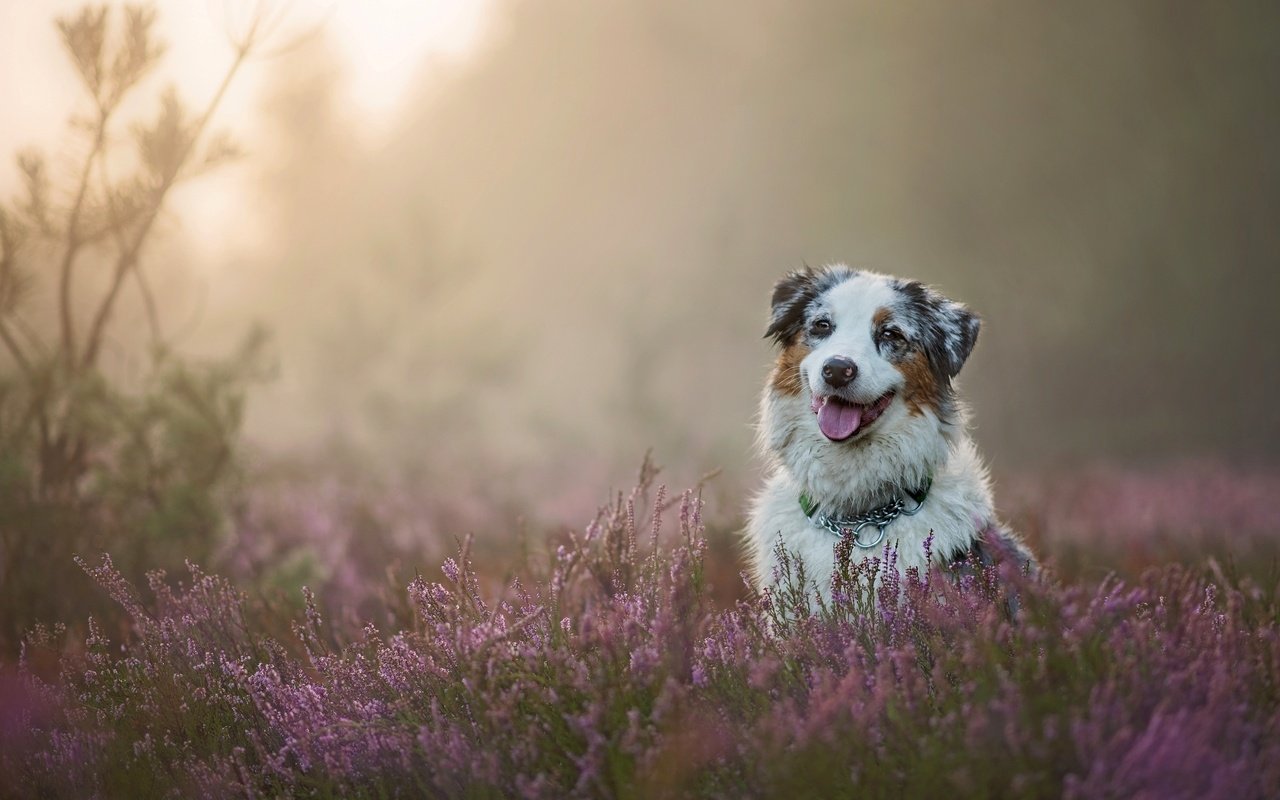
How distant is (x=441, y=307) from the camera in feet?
51.9

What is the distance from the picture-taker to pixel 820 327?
4453 millimetres

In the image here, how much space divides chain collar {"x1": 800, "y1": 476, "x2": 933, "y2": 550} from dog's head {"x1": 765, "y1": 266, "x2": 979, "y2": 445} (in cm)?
30

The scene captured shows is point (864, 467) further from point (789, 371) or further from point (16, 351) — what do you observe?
point (16, 351)

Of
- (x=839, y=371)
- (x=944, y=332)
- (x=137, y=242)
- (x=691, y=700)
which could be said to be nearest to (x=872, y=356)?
(x=839, y=371)

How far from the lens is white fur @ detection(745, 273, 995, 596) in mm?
4035

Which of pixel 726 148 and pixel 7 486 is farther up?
pixel 726 148

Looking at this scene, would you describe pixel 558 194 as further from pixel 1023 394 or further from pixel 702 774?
pixel 702 774

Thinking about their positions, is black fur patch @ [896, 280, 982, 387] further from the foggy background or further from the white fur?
the foggy background

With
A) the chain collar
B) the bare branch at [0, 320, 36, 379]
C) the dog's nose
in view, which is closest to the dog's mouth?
the dog's nose

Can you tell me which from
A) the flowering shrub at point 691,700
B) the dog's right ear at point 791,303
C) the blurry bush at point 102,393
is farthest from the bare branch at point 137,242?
the dog's right ear at point 791,303

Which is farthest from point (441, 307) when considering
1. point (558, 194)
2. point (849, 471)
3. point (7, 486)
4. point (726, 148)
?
point (558, 194)

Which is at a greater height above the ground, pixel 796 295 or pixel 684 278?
pixel 684 278

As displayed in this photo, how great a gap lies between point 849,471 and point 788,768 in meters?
2.02

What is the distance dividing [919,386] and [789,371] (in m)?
0.59
